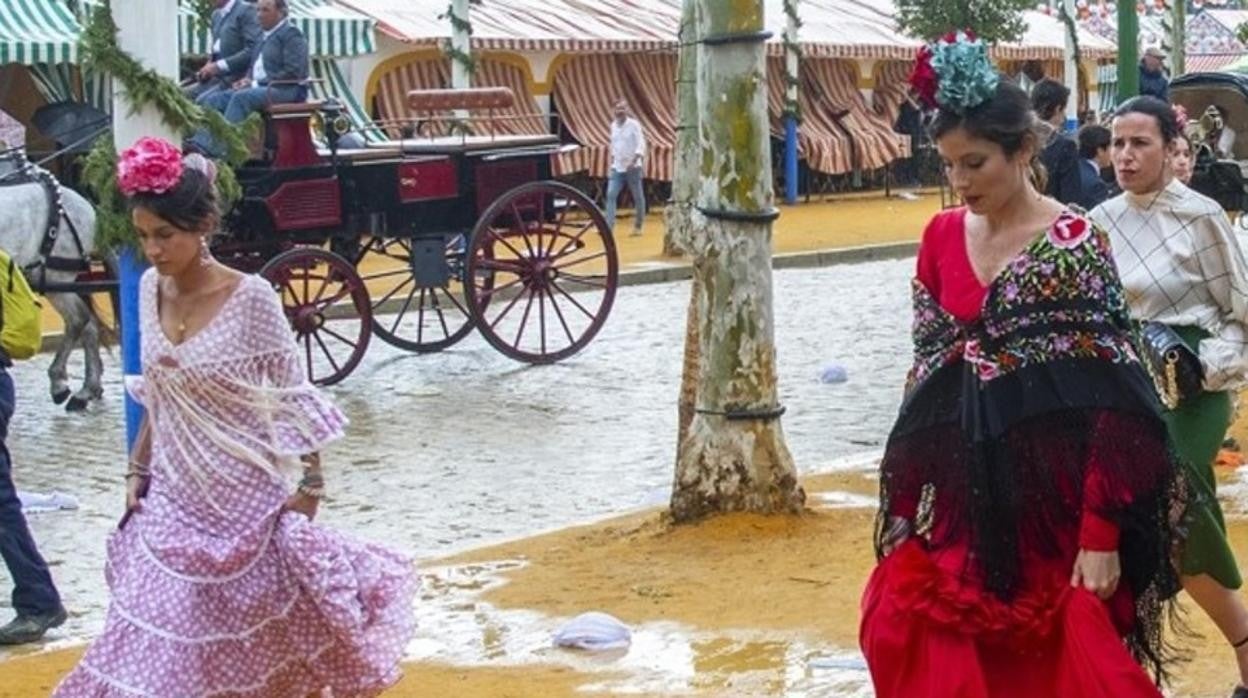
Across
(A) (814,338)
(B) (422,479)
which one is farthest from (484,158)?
(B) (422,479)

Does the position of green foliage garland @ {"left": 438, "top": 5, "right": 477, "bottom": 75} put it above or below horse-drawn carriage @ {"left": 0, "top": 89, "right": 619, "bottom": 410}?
above

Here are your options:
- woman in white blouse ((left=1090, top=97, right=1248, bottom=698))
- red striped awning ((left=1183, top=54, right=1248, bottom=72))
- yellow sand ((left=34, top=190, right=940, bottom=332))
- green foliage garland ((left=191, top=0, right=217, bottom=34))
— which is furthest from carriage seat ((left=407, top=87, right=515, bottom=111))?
red striped awning ((left=1183, top=54, right=1248, bottom=72))

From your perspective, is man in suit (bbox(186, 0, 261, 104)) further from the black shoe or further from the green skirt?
the green skirt

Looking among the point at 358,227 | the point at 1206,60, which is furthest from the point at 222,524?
the point at 1206,60

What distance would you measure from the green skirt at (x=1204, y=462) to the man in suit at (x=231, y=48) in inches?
384

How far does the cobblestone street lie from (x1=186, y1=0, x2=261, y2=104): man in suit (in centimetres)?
204

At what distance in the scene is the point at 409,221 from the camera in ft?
51.4

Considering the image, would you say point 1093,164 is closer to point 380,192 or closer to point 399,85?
point 380,192

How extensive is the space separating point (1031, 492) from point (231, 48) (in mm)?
11378

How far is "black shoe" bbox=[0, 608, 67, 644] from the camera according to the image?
25.9 ft

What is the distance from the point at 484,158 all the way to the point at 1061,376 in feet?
37.7

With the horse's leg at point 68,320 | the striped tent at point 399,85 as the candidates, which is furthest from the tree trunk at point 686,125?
the striped tent at point 399,85

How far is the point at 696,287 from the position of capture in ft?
31.3

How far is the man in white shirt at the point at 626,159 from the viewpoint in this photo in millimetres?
27516
